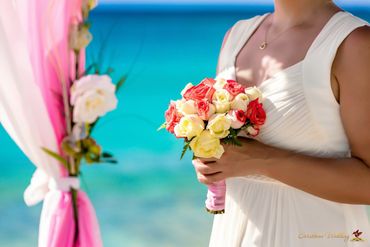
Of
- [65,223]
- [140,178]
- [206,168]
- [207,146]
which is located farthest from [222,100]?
[140,178]

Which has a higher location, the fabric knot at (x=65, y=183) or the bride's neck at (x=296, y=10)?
the bride's neck at (x=296, y=10)

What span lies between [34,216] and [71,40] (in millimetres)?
6751

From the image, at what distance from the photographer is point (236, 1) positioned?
27531mm

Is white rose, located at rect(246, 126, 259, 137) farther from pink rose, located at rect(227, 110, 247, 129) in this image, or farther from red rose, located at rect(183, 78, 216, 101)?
red rose, located at rect(183, 78, 216, 101)

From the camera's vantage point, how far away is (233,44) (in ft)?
10.9

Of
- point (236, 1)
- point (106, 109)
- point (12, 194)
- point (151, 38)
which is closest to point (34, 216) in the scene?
point (12, 194)

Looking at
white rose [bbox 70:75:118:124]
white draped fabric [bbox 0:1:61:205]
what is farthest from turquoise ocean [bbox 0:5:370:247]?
white draped fabric [bbox 0:1:61:205]

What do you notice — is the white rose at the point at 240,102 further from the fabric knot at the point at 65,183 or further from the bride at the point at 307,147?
the fabric knot at the point at 65,183

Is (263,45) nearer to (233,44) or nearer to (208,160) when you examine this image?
(233,44)

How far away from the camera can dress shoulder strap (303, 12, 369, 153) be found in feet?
9.15

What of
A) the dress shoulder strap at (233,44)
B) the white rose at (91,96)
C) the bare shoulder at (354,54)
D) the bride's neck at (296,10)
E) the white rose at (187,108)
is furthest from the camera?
the dress shoulder strap at (233,44)

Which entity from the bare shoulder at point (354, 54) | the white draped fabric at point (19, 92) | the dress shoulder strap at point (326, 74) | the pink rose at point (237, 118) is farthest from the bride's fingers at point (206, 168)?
the white draped fabric at point (19, 92)

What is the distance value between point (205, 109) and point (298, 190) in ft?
1.71

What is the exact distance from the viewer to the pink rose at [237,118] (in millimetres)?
2736
